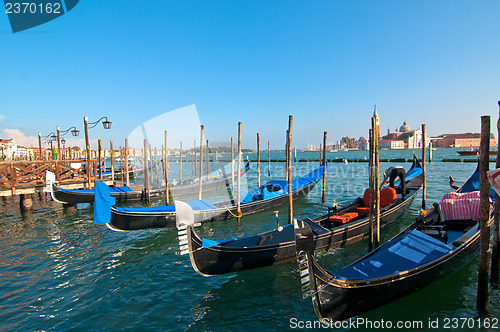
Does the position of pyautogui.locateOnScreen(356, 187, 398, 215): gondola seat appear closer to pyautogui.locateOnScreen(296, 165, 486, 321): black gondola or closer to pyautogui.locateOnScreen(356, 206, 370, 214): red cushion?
pyautogui.locateOnScreen(356, 206, 370, 214): red cushion

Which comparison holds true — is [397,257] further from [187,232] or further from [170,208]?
[170,208]

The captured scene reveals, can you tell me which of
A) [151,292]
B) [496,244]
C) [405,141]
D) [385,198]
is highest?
[405,141]

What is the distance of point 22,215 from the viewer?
11.4 m

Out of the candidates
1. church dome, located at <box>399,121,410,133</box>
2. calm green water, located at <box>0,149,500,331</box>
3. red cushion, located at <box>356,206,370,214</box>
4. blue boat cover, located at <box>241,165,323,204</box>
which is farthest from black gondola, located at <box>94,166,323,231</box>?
church dome, located at <box>399,121,410,133</box>

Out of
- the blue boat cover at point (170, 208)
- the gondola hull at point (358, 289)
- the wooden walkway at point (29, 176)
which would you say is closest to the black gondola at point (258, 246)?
the gondola hull at point (358, 289)

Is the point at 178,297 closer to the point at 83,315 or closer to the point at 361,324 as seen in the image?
the point at 83,315

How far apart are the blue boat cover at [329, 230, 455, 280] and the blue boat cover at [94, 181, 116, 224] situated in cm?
647

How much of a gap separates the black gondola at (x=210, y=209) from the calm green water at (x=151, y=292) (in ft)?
1.97

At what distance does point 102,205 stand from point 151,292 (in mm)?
3524

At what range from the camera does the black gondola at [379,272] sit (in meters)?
3.65

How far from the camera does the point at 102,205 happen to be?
24.3ft

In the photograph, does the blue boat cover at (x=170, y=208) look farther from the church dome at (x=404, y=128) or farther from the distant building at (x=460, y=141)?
the church dome at (x=404, y=128)

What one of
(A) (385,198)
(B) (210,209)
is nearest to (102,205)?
(B) (210,209)

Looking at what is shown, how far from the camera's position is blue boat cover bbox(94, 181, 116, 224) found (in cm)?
731
